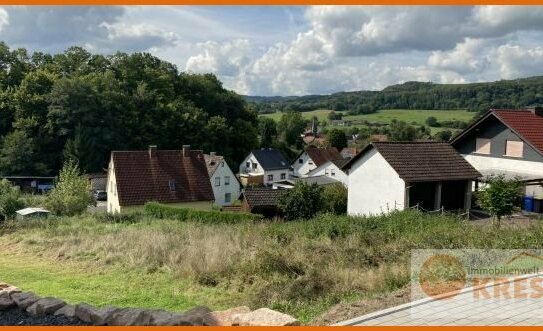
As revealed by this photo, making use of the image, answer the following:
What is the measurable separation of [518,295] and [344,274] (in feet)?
10.7

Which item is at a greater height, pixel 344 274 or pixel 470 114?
pixel 470 114

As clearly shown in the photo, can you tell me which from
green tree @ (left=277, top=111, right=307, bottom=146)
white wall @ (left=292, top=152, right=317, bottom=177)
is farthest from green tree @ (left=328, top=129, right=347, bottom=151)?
white wall @ (left=292, top=152, right=317, bottom=177)

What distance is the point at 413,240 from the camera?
39.5ft

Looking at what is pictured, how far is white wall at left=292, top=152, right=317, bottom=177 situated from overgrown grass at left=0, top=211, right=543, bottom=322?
204 feet

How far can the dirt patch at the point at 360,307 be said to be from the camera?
7031 mm

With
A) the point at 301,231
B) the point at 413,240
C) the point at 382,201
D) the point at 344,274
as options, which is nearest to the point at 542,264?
the point at 413,240

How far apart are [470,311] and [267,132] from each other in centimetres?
9019

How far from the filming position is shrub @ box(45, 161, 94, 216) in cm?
2908

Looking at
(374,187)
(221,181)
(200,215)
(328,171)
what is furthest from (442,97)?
(200,215)

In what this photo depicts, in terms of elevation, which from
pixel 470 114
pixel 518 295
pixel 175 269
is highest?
pixel 470 114

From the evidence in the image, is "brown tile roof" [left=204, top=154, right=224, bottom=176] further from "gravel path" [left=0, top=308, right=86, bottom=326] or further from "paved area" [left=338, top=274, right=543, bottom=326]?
"paved area" [left=338, top=274, right=543, bottom=326]

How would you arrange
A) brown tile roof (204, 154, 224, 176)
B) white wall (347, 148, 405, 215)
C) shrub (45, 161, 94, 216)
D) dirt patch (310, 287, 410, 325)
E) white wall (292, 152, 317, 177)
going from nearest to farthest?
dirt patch (310, 287, 410, 325), white wall (347, 148, 405, 215), shrub (45, 161, 94, 216), brown tile roof (204, 154, 224, 176), white wall (292, 152, 317, 177)

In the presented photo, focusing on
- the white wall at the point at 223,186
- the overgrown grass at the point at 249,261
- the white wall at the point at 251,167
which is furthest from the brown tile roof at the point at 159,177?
the white wall at the point at 251,167

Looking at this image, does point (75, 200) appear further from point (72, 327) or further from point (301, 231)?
point (72, 327)
